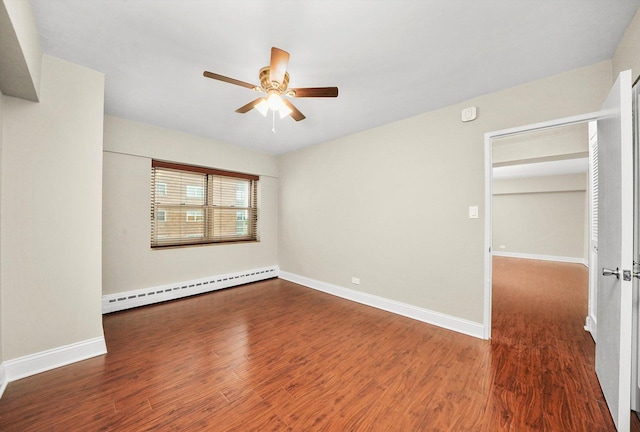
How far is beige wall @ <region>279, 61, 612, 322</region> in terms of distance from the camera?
2.35 metres

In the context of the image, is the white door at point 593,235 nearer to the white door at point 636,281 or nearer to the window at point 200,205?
the white door at point 636,281

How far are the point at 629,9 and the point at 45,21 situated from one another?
3831 millimetres

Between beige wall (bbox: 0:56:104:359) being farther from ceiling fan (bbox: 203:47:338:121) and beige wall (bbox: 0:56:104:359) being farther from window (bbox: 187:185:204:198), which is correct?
window (bbox: 187:185:204:198)

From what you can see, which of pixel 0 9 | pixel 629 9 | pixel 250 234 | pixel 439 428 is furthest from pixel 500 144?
pixel 0 9

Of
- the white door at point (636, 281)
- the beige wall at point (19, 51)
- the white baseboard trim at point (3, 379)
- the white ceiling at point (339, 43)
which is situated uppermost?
the white ceiling at point (339, 43)

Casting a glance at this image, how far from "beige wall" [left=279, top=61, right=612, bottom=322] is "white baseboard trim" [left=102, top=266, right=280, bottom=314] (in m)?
1.13

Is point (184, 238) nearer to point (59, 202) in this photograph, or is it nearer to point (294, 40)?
point (59, 202)

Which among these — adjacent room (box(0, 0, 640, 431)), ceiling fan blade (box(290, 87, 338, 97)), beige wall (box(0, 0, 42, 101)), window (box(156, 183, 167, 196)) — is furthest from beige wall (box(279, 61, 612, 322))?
beige wall (box(0, 0, 42, 101))

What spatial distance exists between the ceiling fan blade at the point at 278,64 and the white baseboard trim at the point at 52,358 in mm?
2809

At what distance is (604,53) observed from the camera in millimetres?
1887

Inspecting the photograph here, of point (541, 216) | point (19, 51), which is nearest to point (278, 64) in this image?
point (19, 51)

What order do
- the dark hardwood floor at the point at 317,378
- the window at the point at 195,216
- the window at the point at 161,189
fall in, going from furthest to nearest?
the window at the point at 195,216
the window at the point at 161,189
the dark hardwood floor at the point at 317,378

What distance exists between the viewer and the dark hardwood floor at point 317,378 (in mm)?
1490

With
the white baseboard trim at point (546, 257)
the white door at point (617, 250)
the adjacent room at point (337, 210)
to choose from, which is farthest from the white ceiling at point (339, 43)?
the white baseboard trim at point (546, 257)
